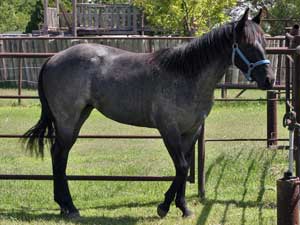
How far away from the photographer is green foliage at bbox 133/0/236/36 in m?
21.8

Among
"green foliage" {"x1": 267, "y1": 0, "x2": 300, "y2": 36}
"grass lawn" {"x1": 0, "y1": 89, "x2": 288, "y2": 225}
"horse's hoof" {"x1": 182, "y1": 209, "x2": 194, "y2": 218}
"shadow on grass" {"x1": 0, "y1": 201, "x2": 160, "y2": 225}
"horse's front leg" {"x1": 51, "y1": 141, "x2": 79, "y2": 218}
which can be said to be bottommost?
"grass lawn" {"x1": 0, "y1": 89, "x2": 288, "y2": 225}

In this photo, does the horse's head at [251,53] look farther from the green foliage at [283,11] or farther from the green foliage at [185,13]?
the green foliage at [283,11]

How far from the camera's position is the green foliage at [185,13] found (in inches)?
856

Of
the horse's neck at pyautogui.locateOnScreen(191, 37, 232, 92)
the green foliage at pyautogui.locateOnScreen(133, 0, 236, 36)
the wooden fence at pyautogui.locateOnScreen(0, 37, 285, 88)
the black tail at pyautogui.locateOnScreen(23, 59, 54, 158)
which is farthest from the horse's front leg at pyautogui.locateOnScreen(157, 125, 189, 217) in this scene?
the green foliage at pyautogui.locateOnScreen(133, 0, 236, 36)

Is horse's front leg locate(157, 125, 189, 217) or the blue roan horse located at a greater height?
the blue roan horse

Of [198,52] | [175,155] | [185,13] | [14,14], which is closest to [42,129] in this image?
[175,155]

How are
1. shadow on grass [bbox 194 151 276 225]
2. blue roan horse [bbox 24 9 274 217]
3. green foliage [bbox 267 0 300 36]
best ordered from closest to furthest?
blue roan horse [bbox 24 9 274 217]
shadow on grass [bbox 194 151 276 225]
green foliage [bbox 267 0 300 36]

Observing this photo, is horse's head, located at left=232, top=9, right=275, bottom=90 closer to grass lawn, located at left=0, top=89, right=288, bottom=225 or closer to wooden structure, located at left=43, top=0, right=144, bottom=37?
grass lawn, located at left=0, top=89, right=288, bottom=225

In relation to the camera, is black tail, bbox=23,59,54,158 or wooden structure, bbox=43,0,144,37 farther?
wooden structure, bbox=43,0,144,37

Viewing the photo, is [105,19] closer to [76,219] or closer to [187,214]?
[76,219]

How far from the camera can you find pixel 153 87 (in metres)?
5.97

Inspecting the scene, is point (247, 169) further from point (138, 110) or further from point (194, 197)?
point (138, 110)

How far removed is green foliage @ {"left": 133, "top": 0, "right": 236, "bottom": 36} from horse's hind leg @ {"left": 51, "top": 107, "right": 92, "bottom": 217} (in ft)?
49.6

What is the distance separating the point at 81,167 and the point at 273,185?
279 cm
